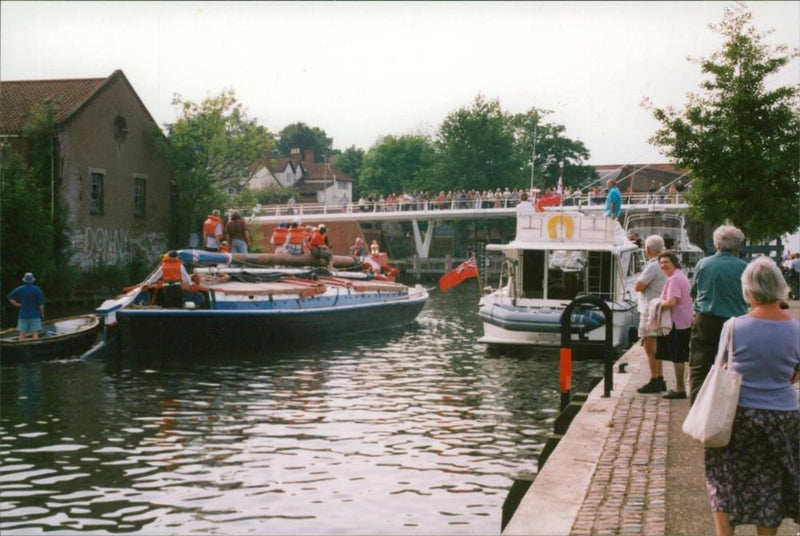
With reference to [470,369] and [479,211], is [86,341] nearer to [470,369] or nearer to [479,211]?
[470,369]

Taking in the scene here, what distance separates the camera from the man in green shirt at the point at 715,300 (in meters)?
8.55

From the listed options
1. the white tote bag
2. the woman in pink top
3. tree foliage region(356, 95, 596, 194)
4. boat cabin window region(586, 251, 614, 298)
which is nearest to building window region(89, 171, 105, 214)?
boat cabin window region(586, 251, 614, 298)

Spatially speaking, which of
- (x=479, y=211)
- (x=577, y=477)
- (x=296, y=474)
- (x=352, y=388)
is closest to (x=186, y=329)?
(x=352, y=388)

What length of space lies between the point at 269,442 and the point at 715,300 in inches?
249

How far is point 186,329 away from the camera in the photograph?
2170cm

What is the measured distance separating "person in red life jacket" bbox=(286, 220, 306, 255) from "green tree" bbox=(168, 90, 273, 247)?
18597 mm

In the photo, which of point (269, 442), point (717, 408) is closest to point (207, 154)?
point (269, 442)

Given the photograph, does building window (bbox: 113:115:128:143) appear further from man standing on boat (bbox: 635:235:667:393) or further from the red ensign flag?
man standing on boat (bbox: 635:235:667:393)

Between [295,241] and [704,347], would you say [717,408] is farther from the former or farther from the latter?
[295,241]

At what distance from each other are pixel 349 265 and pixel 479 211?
3641 centimetres

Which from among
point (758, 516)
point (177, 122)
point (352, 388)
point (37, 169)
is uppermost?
point (177, 122)

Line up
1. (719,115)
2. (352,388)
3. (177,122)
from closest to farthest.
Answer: (352,388) → (719,115) → (177,122)

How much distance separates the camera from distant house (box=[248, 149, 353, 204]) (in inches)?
5167

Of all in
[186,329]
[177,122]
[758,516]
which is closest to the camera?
[758,516]
